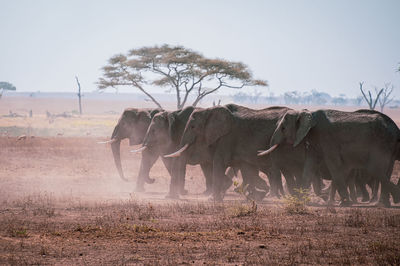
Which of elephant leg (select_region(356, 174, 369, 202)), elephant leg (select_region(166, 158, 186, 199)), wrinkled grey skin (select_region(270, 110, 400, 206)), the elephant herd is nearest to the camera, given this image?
wrinkled grey skin (select_region(270, 110, 400, 206))

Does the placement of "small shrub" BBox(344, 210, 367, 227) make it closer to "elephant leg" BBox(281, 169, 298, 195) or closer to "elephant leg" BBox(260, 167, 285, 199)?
"elephant leg" BBox(260, 167, 285, 199)

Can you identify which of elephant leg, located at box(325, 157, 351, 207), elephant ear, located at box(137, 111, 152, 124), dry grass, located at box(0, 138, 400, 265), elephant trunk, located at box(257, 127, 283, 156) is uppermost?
elephant ear, located at box(137, 111, 152, 124)

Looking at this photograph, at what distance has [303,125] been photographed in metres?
16.5

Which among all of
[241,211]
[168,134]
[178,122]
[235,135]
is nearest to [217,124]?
[235,135]

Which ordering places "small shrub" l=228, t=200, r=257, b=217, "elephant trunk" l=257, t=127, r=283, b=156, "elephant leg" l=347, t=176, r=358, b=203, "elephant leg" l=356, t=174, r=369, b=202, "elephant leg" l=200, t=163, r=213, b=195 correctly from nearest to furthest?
"small shrub" l=228, t=200, r=257, b=217
"elephant trunk" l=257, t=127, r=283, b=156
"elephant leg" l=347, t=176, r=358, b=203
"elephant leg" l=356, t=174, r=369, b=202
"elephant leg" l=200, t=163, r=213, b=195

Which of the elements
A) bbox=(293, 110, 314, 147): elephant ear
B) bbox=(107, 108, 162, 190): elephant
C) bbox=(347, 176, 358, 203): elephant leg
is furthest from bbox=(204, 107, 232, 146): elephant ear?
bbox=(107, 108, 162, 190): elephant

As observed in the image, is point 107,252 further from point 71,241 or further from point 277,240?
point 277,240

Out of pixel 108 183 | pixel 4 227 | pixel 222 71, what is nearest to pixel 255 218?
pixel 4 227

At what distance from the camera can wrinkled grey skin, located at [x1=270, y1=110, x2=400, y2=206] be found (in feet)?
51.8

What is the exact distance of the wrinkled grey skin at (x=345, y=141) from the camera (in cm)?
1578

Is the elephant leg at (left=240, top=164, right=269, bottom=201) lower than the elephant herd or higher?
lower

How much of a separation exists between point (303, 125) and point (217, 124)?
Result: 2800 mm

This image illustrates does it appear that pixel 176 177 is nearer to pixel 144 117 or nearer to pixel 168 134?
pixel 168 134

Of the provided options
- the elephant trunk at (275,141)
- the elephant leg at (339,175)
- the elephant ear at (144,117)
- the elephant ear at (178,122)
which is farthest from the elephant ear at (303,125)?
the elephant ear at (144,117)
